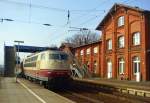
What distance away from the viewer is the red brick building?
4025 cm

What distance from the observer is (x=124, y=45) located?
45031 mm

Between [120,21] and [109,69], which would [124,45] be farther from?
[109,69]

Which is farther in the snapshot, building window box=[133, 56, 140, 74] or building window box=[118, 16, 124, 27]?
building window box=[118, 16, 124, 27]

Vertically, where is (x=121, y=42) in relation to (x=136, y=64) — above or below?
above

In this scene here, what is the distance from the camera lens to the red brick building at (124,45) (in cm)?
4025

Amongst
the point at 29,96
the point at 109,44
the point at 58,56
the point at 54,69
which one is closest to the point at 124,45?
the point at 109,44

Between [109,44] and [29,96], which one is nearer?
[29,96]

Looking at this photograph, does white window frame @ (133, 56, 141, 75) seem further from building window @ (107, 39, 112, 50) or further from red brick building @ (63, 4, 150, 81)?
building window @ (107, 39, 112, 50)

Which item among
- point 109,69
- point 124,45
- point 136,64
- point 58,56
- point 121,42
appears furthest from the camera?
point 109,69

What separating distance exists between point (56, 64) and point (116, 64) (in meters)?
20.7

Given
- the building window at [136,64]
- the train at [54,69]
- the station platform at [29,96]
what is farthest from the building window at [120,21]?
the station platform at [29,96]

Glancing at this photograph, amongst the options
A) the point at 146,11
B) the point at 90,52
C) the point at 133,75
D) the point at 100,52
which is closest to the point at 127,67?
the point at 133,75

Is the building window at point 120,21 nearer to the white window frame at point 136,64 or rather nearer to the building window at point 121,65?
the building window at point 121,65

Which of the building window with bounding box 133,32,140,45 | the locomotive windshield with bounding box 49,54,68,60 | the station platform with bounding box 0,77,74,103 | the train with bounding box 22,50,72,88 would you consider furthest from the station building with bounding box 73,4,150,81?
the station platform with bounding box 0,77,74,103
